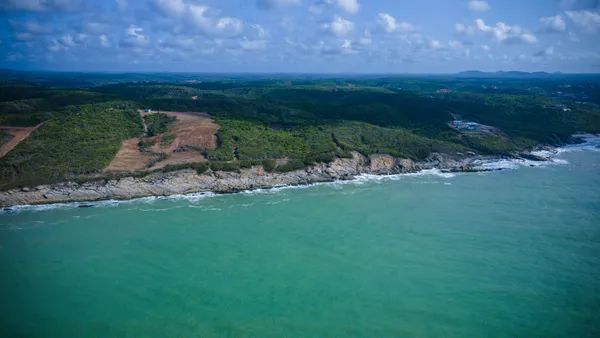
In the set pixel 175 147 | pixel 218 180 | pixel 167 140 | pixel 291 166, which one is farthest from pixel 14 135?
pixel 291 166

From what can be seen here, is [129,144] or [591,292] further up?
[129,144]

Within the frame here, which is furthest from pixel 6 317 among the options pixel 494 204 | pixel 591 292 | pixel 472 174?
pixel 472 174

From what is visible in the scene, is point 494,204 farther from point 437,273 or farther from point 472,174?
point 437,273

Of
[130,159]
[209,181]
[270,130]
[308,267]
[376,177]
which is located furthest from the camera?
[270,130]

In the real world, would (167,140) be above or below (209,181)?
above

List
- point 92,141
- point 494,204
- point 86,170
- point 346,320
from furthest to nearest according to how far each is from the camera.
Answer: point 92,141
point 86,170
point 494,204
point 346,320

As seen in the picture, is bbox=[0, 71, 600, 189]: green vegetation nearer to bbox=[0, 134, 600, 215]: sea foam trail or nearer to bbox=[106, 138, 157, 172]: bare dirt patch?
bbox=[106, 138, 157, 172]: bare dirt patch

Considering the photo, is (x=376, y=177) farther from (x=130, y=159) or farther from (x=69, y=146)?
(x=69, y=146)
